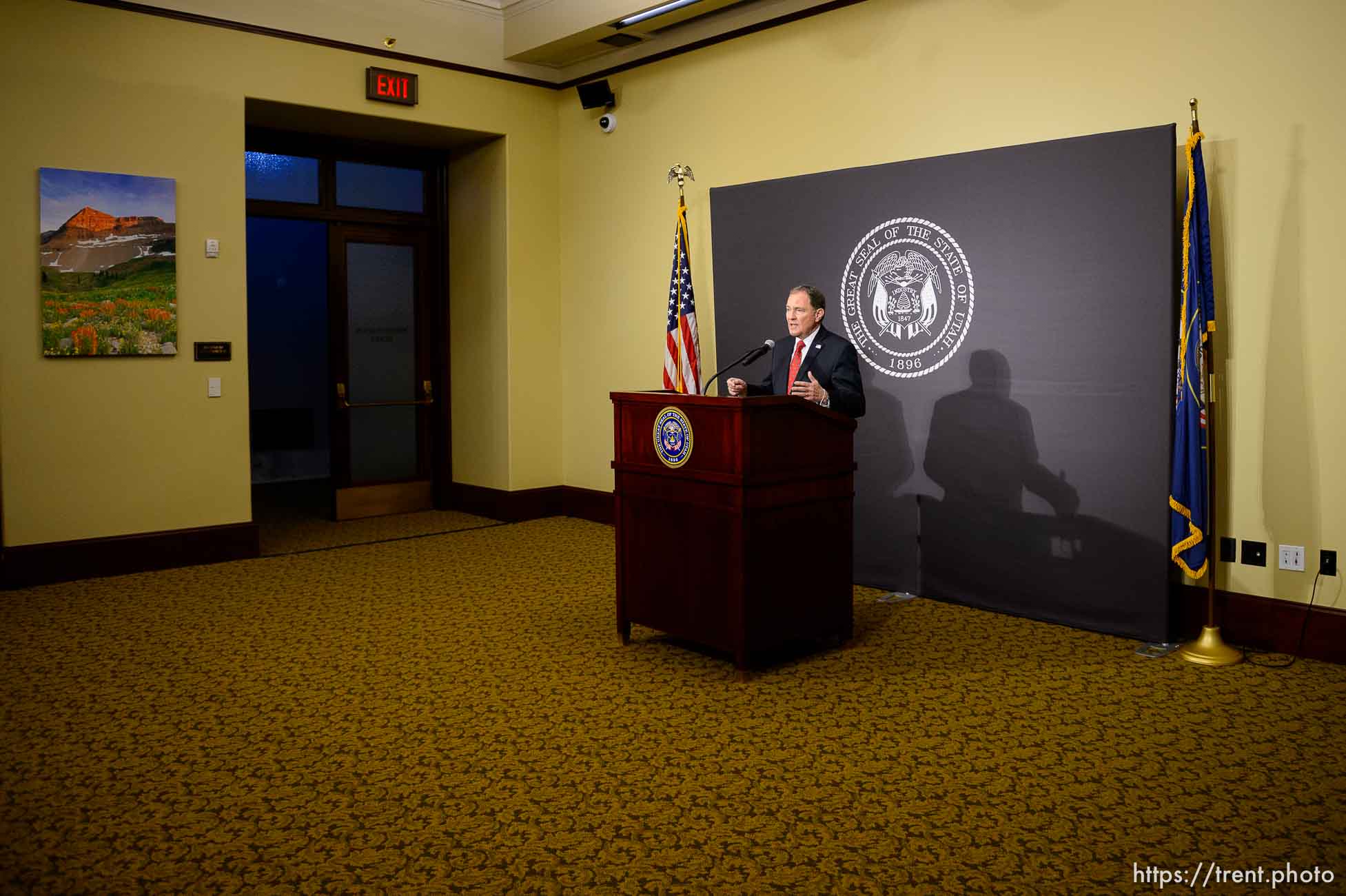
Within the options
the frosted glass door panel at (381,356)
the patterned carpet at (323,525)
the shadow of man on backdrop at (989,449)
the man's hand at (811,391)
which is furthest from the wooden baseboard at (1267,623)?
the frosted glass door panel at (381,356)

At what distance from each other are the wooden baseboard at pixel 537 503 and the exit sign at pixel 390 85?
10.2ft

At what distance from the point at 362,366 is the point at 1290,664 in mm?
6838

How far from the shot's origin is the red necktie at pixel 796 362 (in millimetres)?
5227

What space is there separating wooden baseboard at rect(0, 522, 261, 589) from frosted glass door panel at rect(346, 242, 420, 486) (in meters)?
1.73

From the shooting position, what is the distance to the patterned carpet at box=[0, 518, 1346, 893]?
2.76 meters

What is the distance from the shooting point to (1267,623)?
4.61 m

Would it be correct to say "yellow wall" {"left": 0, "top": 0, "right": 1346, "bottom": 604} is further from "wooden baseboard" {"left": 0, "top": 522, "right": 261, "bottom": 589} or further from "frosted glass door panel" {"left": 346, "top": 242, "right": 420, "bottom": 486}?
"frosted glass door panel" {"left": 346, "top": 242, "right": 420, "bottom": 486}

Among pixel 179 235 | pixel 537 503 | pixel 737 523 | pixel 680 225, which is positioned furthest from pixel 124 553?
pixel 737 523

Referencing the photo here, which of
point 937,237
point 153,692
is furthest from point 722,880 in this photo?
point 937,237

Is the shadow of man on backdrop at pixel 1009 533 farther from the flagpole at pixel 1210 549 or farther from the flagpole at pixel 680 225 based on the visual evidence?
the flagpole at pixel 680 225

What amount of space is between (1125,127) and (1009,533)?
2.11 meters

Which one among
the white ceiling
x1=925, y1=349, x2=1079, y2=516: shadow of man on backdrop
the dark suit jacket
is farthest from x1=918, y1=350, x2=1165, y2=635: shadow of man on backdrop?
the white ceiling

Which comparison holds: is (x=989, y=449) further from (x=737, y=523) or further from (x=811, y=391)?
(x=737, y=523)

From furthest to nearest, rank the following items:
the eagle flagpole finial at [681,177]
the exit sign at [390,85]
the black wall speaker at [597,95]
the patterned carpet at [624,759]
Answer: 1. the black wall speaker at [597,95]
2. the exit sign at [390,85]
3. the eagle flagpole finial at [681,177]
4. the patterned carpet at [624,759]
